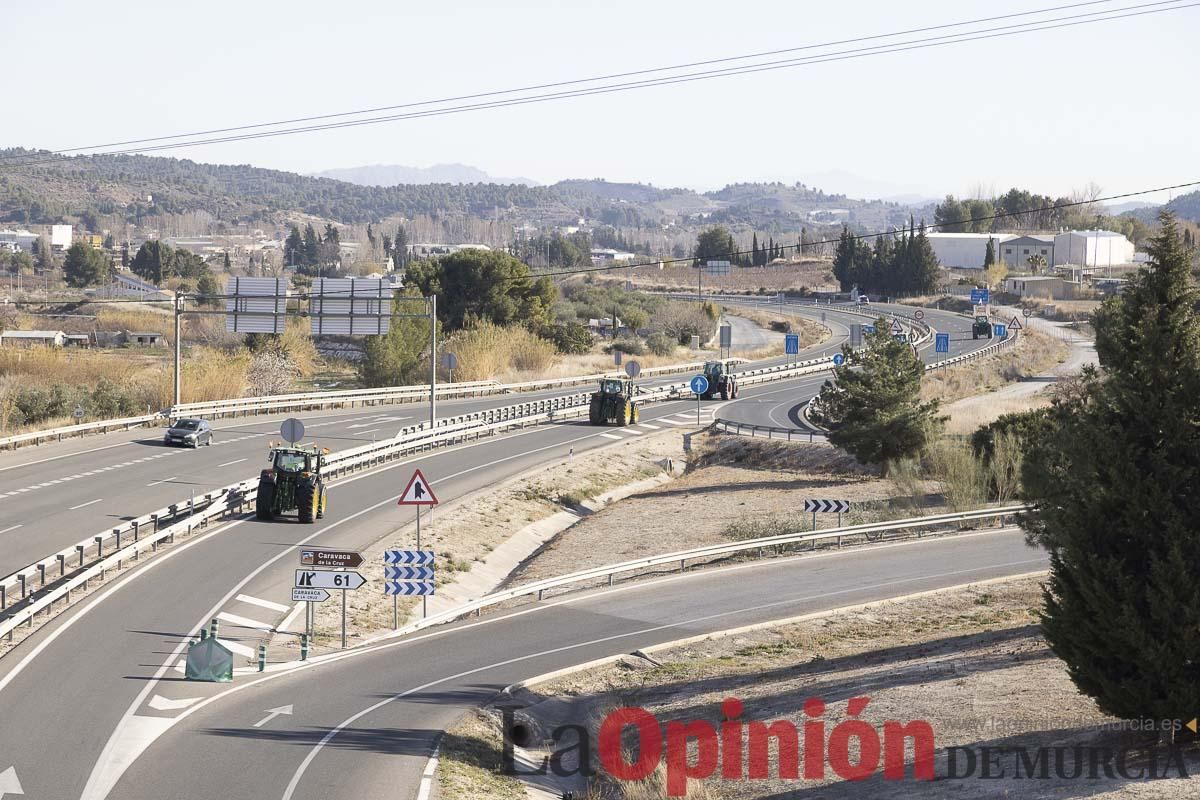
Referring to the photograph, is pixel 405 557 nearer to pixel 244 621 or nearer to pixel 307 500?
pixel 244 621

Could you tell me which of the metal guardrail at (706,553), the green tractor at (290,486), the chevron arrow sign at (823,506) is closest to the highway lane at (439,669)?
the metal guardrail at (706,553)

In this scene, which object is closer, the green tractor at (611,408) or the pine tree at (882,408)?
the pine tree at (882,408)

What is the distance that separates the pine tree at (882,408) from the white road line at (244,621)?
29536 mm

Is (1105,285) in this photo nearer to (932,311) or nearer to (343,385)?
(932,311)

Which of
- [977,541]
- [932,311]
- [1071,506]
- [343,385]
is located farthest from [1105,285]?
[1071,506]

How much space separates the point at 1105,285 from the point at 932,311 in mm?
16763

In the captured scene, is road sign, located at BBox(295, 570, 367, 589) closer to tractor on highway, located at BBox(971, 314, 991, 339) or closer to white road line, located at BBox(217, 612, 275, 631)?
white road line, located at BBox(217, 612, 275, 631)

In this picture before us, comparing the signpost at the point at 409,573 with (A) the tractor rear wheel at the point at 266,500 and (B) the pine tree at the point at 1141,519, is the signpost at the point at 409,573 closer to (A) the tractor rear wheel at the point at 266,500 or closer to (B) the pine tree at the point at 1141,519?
(A) the tractor rear wheel at the point at 266,500

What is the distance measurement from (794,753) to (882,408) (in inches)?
1340

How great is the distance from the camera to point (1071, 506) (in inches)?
661

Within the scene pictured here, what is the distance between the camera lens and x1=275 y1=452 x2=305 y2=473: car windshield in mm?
37094

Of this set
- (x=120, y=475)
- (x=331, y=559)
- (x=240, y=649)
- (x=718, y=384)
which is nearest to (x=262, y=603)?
(x=240, y=649)

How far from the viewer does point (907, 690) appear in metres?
21.4

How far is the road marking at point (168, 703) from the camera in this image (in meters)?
20.1
